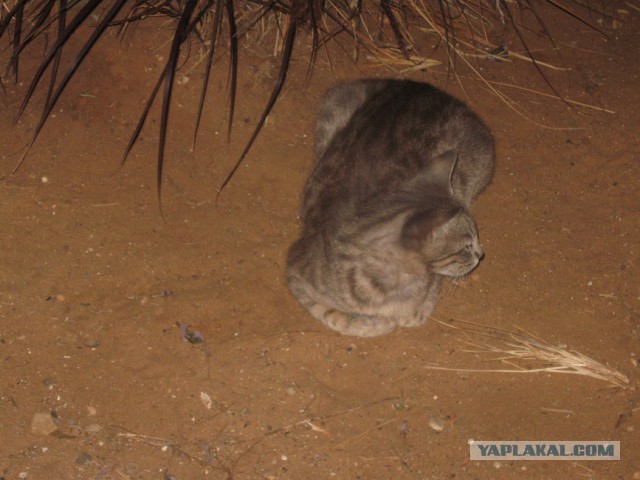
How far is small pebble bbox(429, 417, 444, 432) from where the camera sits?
339 centimetres

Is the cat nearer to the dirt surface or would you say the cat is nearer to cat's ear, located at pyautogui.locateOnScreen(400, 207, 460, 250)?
cat's ear, located at pyautogui.locateOnScreen(400, 207, 460, 250)

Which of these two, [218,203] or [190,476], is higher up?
[218,203]

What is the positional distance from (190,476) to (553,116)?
3.18 metres

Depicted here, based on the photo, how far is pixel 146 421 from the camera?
3262mm

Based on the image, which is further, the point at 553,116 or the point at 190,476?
the point at 553,116

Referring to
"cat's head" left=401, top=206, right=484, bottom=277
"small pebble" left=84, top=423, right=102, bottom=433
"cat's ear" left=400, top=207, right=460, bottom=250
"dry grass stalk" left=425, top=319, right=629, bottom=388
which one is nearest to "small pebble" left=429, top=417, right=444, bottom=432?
"dry grass stalk" left=425, top=319, right=629, bottom=388

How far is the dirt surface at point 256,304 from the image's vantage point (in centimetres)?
328

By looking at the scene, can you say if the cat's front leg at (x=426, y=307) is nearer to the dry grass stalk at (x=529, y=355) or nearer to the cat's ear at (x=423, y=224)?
the dry grass stalk at (x=529, y=355)

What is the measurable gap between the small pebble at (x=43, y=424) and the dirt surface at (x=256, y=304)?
0.05 ft

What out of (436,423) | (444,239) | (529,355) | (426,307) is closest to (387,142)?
(444,239)

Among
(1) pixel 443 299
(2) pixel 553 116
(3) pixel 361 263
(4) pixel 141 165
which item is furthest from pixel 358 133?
(2) pixel 553 116

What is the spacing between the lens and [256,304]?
366cm

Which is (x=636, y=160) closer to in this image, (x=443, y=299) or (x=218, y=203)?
(x=443, y=299)

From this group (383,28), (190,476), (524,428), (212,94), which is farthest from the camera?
(383,28)
